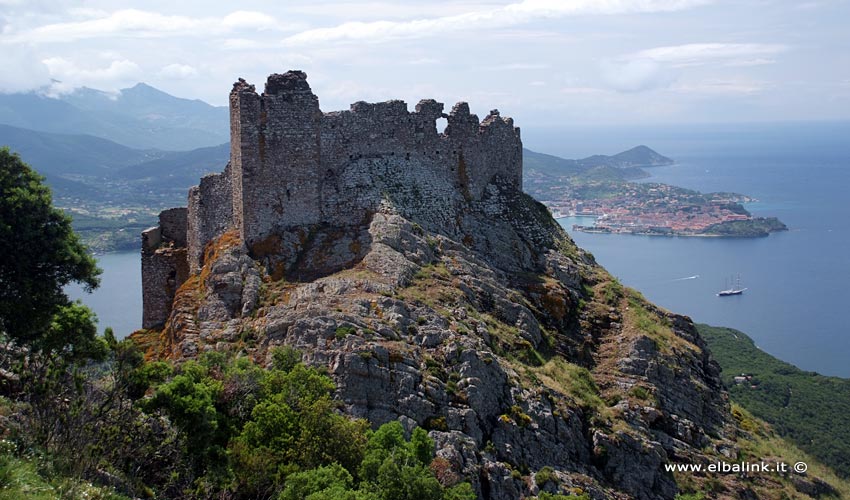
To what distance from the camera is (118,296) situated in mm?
73500

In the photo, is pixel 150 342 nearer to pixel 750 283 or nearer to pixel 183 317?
pixel 183 317

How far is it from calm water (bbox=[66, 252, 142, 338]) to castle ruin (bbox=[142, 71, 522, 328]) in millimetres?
28420

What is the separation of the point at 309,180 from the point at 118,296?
5635cm

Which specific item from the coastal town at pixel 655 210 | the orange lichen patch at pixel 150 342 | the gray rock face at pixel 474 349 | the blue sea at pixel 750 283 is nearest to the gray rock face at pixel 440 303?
the gray rock face at pixel 474 349

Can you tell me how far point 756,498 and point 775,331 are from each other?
7902 cm

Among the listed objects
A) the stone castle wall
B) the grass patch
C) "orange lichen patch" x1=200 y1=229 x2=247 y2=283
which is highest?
the stone castle wall

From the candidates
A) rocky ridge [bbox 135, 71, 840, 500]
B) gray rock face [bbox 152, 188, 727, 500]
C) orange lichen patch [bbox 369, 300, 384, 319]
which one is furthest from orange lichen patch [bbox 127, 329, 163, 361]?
orange lichen patch [bbox 369, 300, 384, 319]

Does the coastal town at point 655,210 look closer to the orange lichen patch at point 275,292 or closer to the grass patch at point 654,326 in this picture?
the grass patch at point 654,326

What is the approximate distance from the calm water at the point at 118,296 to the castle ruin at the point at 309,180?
93.2 feet

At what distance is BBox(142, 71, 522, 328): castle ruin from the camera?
22.5 m

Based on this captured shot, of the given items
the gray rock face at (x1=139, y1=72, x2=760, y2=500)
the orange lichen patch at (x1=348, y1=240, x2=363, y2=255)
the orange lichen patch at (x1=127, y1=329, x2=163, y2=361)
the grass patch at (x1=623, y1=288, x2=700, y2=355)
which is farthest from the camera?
the grass patch at (x1=623, y1=288, x2=700, y2=355)

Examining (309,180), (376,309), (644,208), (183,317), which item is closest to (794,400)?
(309,180)

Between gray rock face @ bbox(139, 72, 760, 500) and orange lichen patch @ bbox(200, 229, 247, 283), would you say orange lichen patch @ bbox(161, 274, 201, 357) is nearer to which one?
gray rock face @ bbox(139, 72, 760, 500)

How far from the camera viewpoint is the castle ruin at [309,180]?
22.5 meters
